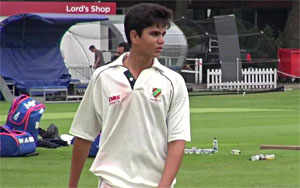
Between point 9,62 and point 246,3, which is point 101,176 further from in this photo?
point 246,3

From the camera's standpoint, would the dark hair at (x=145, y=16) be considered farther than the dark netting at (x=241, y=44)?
No

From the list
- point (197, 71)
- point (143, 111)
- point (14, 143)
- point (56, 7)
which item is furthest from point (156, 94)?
point (197, 71)

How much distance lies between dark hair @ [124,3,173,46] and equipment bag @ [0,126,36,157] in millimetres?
9990

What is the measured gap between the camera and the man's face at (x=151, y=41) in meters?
5.07

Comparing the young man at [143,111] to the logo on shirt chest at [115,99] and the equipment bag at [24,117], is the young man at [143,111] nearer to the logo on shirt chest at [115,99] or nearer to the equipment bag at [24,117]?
the logo on shirt chest at [115,99]

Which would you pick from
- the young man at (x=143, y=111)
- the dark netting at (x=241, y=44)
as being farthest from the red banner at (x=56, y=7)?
the young man at (x=143, y=111)

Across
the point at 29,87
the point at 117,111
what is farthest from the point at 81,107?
the point at 29,87

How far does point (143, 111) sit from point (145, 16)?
1.69 feet

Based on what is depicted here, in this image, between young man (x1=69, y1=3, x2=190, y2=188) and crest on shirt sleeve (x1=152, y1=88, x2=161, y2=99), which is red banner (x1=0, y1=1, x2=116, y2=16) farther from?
crest on shirt sleeve (x1=152, y1=88, x2=161, y2=99)

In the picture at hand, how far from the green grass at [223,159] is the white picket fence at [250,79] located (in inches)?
453

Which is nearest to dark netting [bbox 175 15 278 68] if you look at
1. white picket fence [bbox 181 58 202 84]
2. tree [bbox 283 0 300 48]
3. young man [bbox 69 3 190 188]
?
white picket fence [bbox 181 58 202 84]

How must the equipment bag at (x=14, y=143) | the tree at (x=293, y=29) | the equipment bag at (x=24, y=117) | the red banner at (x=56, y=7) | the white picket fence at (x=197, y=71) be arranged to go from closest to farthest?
the equipment bag at (x=14, y=143) < the equipment bag at (x=24, y=117) < the red banner at (x=56, y=7) < the white picket fence at (x=197, y=71) < the tree at (x=293, y=29)

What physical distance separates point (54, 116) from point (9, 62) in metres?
9.60

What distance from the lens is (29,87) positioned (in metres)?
32.8
